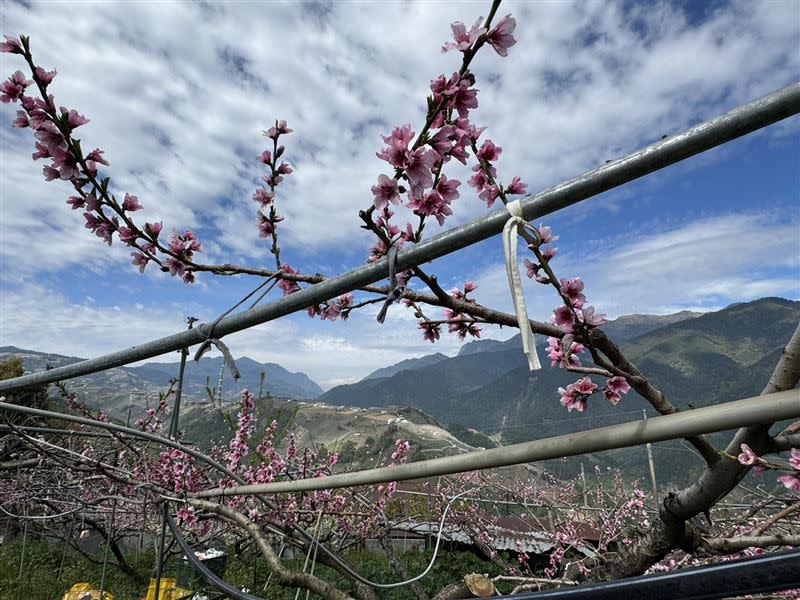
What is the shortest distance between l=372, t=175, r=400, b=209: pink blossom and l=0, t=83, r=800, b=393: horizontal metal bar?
19.2 inches

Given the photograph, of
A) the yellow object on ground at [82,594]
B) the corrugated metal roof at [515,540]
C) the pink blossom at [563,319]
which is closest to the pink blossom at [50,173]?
the pink blossom at [563,319]

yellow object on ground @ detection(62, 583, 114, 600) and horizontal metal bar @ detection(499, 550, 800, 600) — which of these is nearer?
horizontal metal bar @ detection(499, 550, 800, 600)

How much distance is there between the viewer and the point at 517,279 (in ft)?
2.33

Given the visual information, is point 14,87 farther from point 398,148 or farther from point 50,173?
point 398,148

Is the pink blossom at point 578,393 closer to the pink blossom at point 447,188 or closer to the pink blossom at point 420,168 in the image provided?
the pink blossom at point 447,188

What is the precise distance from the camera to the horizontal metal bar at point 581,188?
0.63 m

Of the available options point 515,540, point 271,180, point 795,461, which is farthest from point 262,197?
point 515,540

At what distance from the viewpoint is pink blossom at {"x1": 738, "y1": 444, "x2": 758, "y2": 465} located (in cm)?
165

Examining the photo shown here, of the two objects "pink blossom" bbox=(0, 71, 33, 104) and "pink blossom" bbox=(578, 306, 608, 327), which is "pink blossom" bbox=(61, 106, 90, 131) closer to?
"pink blossom" bbox=(0, 71, 33, 104)

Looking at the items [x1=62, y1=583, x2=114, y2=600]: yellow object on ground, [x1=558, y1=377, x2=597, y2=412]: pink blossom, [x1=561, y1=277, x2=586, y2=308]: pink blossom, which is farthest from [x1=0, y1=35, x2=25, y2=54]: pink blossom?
[x1=62, y1=583, x2=114, y2=600]: yellow object on ground

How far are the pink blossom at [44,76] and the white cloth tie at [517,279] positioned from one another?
1.96 meters

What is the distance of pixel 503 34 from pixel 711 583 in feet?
5.00

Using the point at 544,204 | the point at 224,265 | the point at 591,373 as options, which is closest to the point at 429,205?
the point at 544,204

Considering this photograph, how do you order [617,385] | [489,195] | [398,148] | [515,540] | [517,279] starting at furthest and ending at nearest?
[515,540] < [617,385] < [489,195] < [398,148] < [517,279]
